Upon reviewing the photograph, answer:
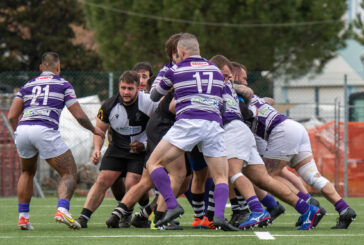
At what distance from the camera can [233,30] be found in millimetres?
26438

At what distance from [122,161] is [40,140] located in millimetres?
1064

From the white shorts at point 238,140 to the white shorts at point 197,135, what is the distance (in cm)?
49

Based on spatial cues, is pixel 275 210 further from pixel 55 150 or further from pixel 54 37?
pixel 54 37

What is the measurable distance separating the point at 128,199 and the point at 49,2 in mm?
32405

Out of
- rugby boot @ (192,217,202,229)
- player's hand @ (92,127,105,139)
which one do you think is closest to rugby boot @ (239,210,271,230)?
rugby boot @ (192,217,202,229)

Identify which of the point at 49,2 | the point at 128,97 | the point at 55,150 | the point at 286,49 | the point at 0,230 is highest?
the point at 49,2

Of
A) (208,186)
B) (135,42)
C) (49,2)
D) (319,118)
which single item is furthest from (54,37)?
A: (208,186)

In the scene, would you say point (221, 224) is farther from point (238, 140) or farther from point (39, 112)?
point (39, 112)

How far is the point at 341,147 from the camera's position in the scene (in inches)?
669

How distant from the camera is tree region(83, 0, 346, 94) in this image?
1038 inches

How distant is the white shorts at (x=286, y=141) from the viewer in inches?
368

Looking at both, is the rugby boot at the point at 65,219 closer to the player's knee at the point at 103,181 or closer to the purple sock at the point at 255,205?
the player's knee at the point at 103,181

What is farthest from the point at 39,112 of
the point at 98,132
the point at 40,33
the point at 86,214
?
the point at 40,33

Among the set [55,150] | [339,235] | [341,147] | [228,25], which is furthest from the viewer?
[228,25]
